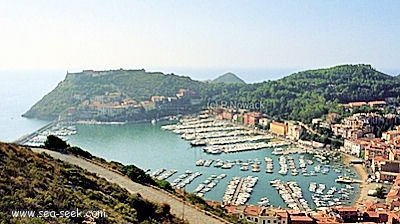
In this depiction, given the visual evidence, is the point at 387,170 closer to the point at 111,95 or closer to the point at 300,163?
the point at 300,163

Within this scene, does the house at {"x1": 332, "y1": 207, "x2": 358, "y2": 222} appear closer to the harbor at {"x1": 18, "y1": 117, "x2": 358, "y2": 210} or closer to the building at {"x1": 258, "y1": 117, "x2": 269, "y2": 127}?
the harbor at {"x1": 18, "y1": 117, "x2": 358, "y2": 210}

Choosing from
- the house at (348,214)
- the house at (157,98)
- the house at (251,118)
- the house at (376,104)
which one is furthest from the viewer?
the house at (157,98)

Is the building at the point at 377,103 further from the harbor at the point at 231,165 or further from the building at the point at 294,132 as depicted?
the harbor at the point at 231,165

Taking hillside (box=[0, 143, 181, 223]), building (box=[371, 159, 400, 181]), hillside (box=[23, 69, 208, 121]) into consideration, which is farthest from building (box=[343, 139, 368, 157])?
hillside (box=[0, 143, 181, 223])

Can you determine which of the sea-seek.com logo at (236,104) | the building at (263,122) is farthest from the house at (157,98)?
the building at (263,122)

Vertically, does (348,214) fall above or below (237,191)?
above

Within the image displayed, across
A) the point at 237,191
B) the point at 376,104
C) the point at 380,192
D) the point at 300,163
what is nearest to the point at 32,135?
the point at 300,163

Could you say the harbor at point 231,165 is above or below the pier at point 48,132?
below
